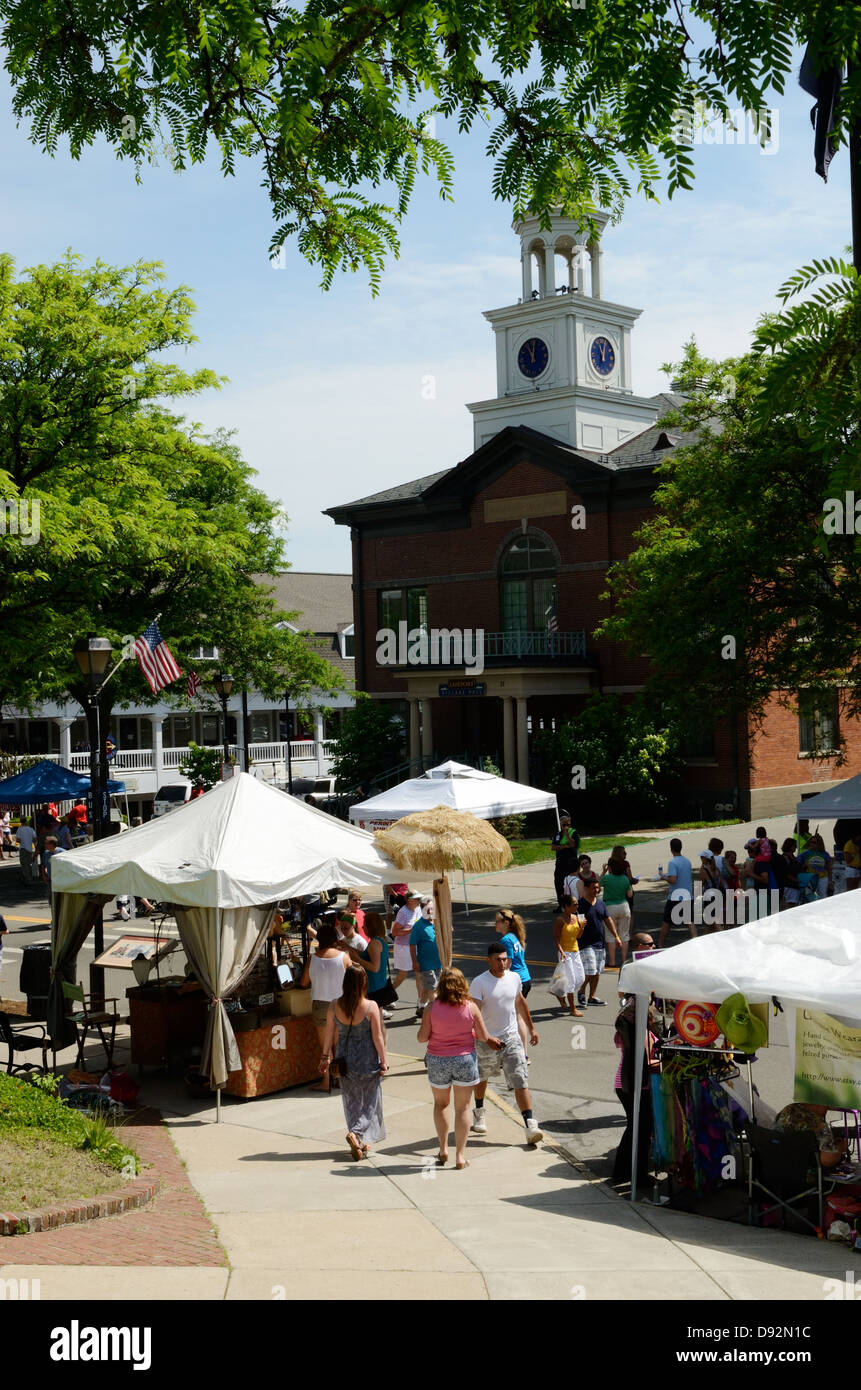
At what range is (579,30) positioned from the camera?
200 inches

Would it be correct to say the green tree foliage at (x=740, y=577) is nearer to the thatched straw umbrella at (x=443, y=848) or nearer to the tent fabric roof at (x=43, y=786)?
the thatched straw umbrella at (x=443, y=848)

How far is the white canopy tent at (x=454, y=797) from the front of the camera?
2073cm

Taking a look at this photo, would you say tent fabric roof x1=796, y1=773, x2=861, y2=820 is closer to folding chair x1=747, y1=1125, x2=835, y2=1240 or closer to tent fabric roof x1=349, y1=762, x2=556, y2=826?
tent fabric roof x1=349, y1=762, x2=556, y2=826

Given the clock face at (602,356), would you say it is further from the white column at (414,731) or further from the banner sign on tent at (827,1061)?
the banner sign on tent at (827,1061)

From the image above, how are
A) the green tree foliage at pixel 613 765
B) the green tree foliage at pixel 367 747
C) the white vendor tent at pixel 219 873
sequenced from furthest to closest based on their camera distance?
1. the green tree foliage at pixel 367 747
2. the green tree foliage at pixel 613 765
3. the white vendor tent at pixel 219 873

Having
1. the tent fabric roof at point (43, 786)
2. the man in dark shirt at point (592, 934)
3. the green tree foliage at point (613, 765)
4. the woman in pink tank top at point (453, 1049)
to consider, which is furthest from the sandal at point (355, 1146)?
the green tree foliage at point (613, 765)

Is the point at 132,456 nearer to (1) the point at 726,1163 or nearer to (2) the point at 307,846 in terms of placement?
(2) the point at 307,846

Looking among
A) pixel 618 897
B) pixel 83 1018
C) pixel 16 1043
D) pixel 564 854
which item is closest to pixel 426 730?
pixel 564 854

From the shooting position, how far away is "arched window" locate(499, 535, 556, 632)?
42.2m

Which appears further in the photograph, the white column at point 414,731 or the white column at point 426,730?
the white column at point 414,731

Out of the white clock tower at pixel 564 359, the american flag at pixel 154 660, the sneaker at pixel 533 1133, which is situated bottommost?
the sneaker at pixel 533 1133

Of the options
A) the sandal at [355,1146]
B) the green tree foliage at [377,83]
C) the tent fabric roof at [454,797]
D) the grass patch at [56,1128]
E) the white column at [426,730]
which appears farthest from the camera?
the white column at [426,730]

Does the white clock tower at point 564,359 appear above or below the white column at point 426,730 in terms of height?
above

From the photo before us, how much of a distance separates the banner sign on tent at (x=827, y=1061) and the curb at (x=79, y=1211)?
4.53m
